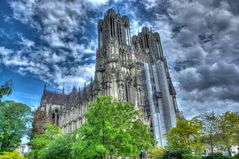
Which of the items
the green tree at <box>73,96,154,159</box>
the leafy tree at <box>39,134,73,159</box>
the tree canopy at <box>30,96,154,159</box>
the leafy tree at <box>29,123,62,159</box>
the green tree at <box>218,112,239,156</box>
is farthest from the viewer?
the leafy tree at <box>29,123,62,159</box>

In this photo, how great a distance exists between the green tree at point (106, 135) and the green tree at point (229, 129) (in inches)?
519

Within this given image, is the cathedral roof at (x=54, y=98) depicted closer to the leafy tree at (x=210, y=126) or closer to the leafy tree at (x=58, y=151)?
the leafy tree at (x=58, y=151)

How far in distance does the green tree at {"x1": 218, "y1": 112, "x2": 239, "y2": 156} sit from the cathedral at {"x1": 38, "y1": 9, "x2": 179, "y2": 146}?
16.2m

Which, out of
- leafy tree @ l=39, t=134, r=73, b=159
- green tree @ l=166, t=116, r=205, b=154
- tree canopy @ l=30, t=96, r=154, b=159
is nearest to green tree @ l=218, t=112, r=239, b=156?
green tree @ l=166, t=116, r=205, b=154

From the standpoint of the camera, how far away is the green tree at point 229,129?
96.9ft

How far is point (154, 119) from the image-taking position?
4694 cm

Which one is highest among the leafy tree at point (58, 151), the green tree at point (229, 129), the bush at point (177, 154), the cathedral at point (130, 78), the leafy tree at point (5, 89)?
the cathedral at point (130, 78)

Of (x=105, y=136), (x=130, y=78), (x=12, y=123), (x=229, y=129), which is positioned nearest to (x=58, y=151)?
(x=105, y=136)

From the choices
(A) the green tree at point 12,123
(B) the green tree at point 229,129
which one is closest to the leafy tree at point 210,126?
(B) the green tree at point 229,129

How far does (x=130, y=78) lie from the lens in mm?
51125

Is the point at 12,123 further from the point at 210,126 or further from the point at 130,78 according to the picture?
the point at 210,126

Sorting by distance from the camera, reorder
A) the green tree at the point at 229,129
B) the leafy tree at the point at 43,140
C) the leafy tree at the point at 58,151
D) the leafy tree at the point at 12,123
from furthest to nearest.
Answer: the leafy tree at the point at 12,123
the leafy tree at the point at 43,140
the green tree at the point at 229,129
the leafy tree at the point at 58,151

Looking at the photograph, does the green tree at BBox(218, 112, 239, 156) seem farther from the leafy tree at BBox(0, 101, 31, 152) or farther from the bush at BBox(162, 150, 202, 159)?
the leafy tree at BBox(0, 101, 31, 152)

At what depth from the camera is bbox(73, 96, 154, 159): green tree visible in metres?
20.7
